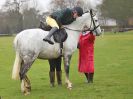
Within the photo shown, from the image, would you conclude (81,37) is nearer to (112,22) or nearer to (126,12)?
(126,12)

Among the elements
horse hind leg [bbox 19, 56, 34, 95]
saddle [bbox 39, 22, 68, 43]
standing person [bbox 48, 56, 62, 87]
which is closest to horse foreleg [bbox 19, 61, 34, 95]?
horse hind leg [bbox 19, 56, 34, 95]

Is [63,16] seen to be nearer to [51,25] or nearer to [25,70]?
[51,25]


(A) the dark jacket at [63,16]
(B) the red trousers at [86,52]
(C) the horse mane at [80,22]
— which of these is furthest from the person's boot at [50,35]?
(B) the red trousers at [86,52]

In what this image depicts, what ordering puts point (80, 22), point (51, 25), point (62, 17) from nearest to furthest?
point (51, 25)
point (62, 17)
point (80, 22)

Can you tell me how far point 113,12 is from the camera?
96812 mm

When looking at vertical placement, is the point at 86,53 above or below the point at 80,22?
below

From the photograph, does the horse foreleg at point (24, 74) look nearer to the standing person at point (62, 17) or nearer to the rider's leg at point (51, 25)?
the rider's leg at point (51, 25)

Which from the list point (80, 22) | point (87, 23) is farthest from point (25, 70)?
point (87, 23)

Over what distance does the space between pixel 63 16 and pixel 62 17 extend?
0.14 ft

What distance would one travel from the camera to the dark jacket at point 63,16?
42.2 ft

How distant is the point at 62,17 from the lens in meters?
13.0

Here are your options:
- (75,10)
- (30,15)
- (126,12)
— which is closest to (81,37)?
(75,10)

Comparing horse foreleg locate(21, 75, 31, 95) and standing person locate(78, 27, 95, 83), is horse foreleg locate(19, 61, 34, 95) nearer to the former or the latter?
horse foreleg locate(21, 75, 31, 95)

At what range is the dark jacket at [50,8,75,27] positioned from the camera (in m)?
12.9
